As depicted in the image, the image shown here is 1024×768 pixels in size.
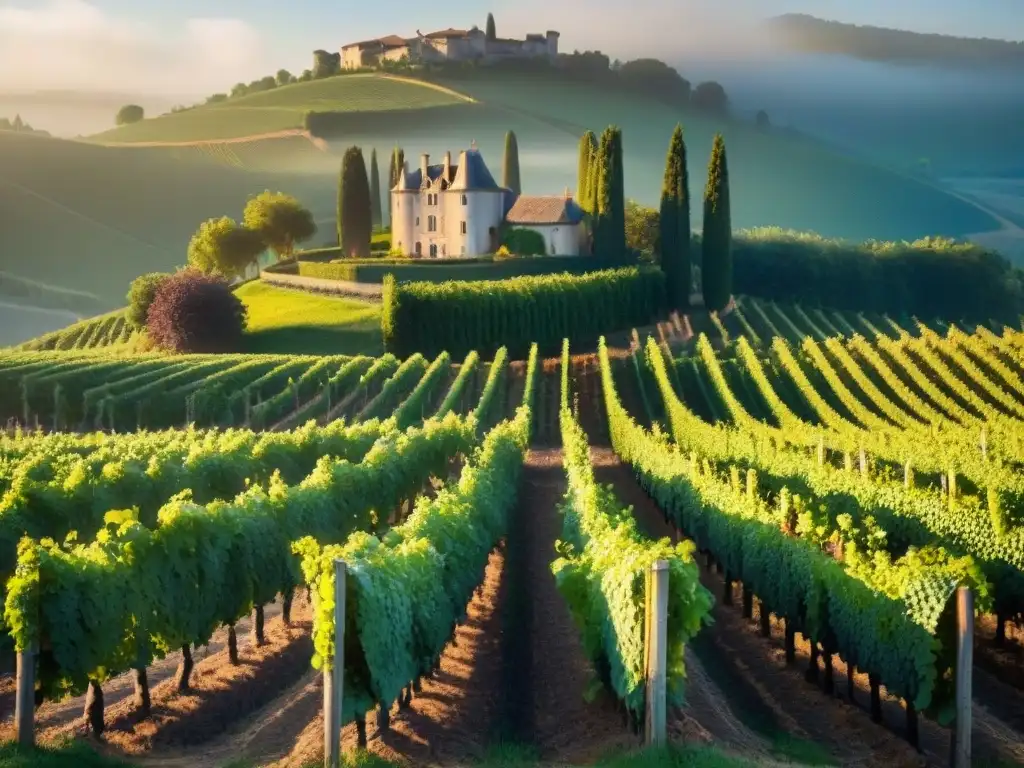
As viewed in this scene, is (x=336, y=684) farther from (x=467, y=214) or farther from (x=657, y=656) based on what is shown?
(x=467, y=214)

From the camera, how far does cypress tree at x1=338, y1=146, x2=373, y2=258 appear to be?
88.9m

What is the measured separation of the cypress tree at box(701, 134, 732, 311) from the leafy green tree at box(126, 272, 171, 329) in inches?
1183

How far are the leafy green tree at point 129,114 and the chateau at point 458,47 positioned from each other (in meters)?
35.6

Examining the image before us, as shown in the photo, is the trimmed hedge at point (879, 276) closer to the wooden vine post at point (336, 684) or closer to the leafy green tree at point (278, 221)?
the leafy green tree at point (278, 221)

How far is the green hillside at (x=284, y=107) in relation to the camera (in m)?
162

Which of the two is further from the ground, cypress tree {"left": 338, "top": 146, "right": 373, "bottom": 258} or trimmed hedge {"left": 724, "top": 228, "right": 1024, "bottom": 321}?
cypress tree {"left": 338, "top": 146, "right": 373, "bottom": 258}

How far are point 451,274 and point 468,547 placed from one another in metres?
59.5

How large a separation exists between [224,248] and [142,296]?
20.3 meters

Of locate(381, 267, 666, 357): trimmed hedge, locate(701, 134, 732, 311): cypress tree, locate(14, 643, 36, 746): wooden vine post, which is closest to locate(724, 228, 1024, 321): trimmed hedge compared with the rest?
locate(701, 134, 732, 311): cypress tree

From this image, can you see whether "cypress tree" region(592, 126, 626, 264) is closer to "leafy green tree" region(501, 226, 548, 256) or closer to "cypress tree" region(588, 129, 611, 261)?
"cypress tree" region(588, 129, 611, 261)

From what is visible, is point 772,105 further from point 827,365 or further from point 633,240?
point 827,365

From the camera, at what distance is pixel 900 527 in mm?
23969

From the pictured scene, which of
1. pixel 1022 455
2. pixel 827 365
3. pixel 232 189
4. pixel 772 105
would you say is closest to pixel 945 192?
pixel 772 105

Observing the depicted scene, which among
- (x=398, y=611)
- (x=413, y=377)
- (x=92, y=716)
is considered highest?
(x=398, y=611)
